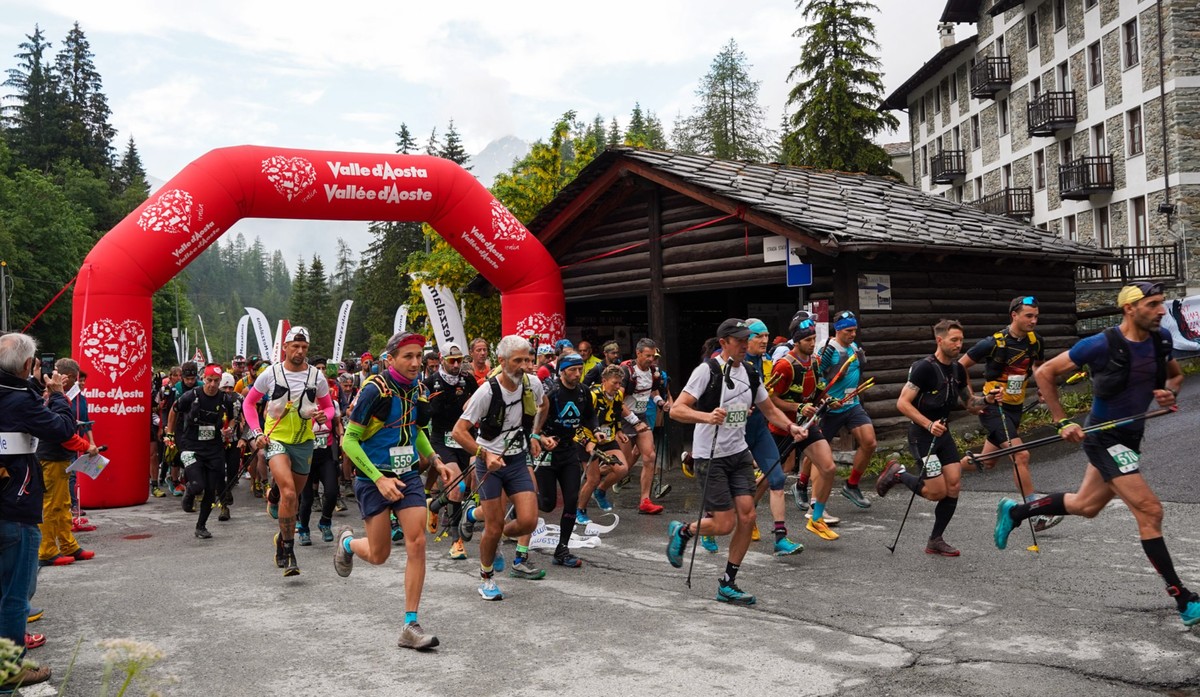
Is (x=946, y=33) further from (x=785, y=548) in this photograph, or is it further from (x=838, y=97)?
(x=785, y=548)

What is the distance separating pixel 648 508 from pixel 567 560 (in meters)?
3.13

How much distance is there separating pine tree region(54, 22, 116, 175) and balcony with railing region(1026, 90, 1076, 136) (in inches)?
2621

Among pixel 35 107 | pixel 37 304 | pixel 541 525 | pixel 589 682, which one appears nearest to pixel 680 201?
pixel 541 525

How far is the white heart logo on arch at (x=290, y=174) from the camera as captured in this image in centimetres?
1487

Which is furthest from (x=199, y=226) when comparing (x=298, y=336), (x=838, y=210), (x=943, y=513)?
(x=943, y=513)

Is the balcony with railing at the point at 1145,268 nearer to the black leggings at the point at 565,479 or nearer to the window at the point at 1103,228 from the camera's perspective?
the window at the point at 1103,228

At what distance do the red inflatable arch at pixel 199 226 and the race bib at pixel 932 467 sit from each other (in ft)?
33.8

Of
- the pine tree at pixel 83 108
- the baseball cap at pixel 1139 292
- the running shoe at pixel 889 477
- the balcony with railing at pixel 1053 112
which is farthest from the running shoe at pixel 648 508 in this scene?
the pine tree at pixel 83 108

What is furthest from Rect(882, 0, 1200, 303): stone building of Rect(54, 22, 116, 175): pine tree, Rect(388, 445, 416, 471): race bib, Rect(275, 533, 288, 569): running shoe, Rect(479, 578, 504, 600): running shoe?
Rect(54, 22, 116, 175): pine tree

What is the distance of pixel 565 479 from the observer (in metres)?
8.51

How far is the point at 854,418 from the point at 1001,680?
5044 millimetres

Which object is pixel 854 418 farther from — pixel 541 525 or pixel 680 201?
pixel 680 201

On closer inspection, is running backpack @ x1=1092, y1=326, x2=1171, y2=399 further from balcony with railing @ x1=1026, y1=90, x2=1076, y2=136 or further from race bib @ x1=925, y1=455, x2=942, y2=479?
balcony with railing @ x1=1026, y1=90, x2=1076, y2=136

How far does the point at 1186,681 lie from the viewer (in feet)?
15.5
